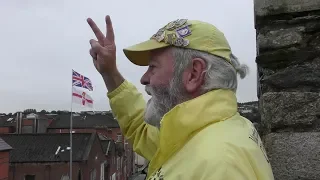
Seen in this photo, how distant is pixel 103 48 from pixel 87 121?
204 feet

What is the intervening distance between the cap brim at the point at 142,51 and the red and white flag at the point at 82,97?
22408 millimetres

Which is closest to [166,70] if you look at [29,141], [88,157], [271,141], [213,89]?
[213,89]

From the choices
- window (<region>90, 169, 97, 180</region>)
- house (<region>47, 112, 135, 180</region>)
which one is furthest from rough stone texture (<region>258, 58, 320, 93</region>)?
house (<region>47, 112, 135, 180</region>)

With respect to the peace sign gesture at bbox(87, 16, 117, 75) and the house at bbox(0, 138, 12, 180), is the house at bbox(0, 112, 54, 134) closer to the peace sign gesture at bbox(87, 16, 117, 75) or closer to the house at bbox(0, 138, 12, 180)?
the house at bbox(0, 138, 12, 180)

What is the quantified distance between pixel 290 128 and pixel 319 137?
7.3 inches

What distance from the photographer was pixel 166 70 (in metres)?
1.88

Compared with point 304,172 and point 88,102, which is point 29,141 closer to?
point 88,102

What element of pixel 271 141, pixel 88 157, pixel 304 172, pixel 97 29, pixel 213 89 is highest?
pixel 97 29

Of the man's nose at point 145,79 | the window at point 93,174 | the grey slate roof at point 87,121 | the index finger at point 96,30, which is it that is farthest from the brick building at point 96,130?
the man's nose at point 145,79

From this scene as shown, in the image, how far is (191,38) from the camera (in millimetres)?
1826

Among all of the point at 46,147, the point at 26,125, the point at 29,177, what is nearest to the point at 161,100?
the point at 29,177

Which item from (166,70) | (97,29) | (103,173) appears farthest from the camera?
(103,173)

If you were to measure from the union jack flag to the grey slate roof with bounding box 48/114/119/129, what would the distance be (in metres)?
33.6

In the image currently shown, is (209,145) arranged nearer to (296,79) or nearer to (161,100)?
(161,100)
